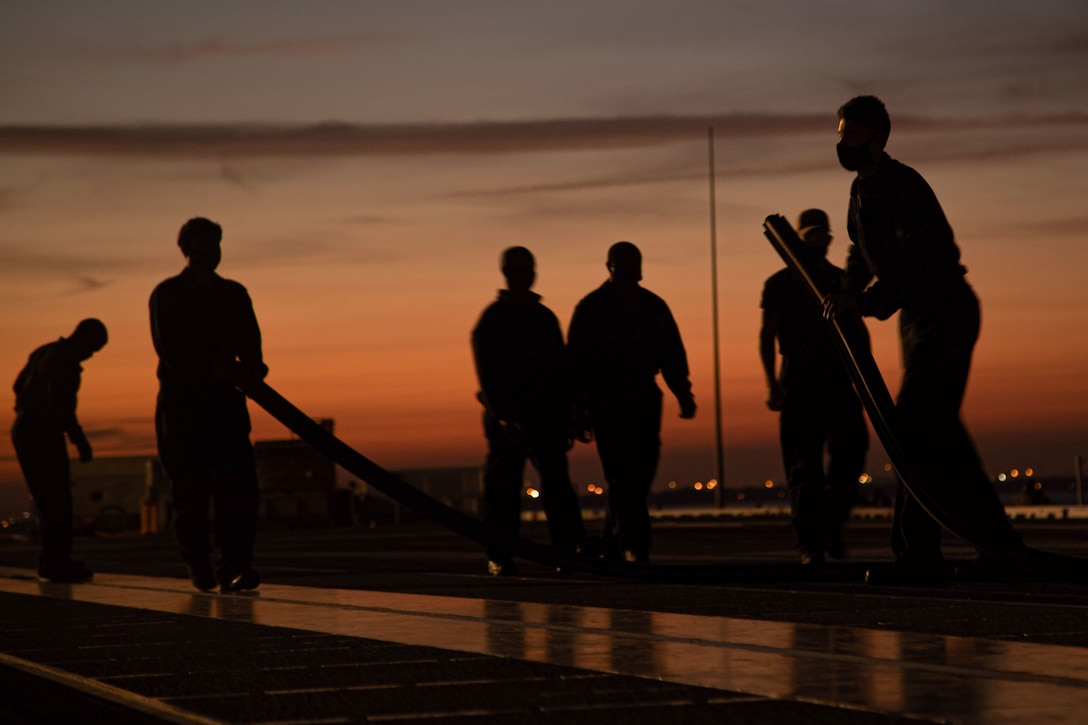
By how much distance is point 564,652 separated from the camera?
17.7ft

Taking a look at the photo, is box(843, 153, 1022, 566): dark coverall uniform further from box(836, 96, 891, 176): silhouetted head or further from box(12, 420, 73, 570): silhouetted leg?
box(12, 420, 73, 570): silhouetted leg

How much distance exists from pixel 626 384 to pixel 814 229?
1.39 metres

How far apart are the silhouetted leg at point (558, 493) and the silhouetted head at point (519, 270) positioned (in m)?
0.91

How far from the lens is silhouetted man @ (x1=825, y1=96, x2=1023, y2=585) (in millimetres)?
7496

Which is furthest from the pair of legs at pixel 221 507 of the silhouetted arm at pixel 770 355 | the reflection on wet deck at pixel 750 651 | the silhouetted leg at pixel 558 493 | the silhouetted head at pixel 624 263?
the silhouetted arm at pixel 770 355

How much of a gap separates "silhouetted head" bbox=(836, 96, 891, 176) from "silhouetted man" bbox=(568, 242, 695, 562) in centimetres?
287

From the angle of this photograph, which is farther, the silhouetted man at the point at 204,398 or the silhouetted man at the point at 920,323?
the silhouetted man at the point at 204,398

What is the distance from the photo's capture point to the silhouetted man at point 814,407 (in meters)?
10.1

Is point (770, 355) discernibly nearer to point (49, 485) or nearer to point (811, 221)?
point (811, 221)

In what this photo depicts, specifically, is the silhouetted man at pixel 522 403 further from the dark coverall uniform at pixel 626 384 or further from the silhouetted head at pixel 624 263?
the silhouetted head at pixel 624 263

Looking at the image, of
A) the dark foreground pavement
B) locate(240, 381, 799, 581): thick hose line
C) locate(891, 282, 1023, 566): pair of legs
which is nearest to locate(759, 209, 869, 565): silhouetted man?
locate(240, 381, 799, 581): thick hose line

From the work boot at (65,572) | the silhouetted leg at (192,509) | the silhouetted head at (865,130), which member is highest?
the silhouetted head at (865,130)

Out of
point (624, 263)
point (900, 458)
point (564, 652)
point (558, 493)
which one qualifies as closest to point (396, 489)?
point (558, 493)

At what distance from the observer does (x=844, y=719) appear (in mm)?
3889
